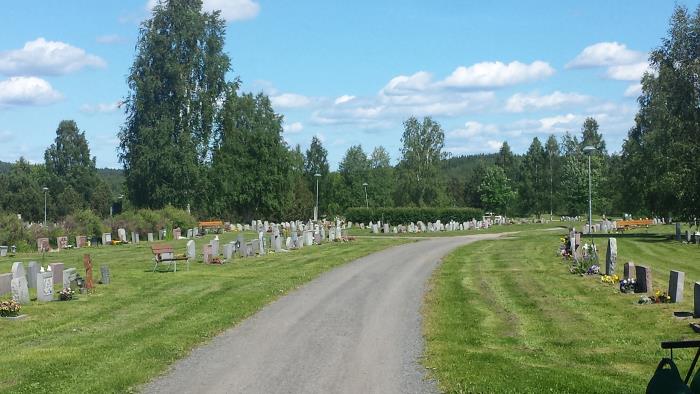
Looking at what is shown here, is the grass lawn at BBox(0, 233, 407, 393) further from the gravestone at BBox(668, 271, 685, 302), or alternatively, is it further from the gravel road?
the gravestone at BBox(668, 271, 685, 302)

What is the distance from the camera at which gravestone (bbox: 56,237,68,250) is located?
4278 centimetres

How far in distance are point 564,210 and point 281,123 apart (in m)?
45.3

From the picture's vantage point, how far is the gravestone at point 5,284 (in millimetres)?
19422

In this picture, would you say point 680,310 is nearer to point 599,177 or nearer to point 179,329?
point 179,329

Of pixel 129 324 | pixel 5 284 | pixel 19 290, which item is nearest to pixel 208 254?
pixel 5 284

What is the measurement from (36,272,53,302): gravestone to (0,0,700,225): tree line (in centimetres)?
2266

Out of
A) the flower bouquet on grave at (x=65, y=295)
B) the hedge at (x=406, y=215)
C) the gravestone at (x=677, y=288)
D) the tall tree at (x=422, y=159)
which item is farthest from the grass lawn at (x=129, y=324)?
the tall tree at (x=422, y=159)

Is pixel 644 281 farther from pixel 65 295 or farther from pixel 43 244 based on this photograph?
pixel 43 244

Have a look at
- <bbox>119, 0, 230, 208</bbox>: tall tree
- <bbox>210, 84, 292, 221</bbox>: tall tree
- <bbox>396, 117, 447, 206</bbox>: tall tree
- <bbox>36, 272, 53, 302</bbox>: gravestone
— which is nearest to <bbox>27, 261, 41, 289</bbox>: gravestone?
<bbox>36, 272, 53, 302</bbox>: gravestone

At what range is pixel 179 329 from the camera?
48.4ft

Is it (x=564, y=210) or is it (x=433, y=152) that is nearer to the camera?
(x=433, y=152)

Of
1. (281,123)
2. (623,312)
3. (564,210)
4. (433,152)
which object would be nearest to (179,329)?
(623,312)

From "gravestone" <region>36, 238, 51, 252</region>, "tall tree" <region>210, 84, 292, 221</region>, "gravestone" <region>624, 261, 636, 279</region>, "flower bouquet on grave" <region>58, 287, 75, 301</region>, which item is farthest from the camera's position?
"tall tree" <region>210, 84, 292, 221</region>

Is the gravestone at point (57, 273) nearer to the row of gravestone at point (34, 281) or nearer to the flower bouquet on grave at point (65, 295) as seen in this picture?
the row of gravestone at point (34, 281)
